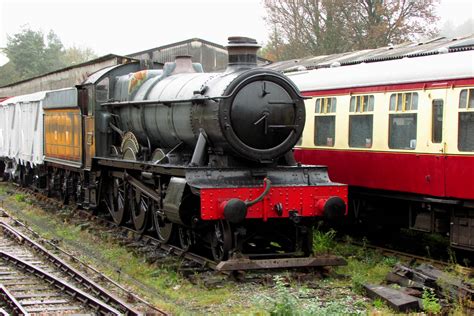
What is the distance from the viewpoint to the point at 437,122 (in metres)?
10.1

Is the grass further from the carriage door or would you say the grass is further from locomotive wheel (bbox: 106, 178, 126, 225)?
the carriage door

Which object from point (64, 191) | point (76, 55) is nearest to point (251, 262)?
point (64, 191)

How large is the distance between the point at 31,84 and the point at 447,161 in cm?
2972

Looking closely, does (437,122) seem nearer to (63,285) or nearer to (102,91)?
(63,285)

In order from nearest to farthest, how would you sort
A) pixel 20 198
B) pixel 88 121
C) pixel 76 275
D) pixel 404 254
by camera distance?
pixel 76 275
pixel 404 254
pixel 88 121
pixel 20 198

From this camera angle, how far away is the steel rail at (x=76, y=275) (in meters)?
7.81

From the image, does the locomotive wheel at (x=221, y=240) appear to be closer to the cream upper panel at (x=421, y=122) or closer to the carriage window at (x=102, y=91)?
the cream upper panel at (x=421, y=122)

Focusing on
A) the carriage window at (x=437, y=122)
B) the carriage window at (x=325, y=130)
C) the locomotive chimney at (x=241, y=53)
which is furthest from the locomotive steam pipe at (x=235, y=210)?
the carriage window at (x=325, y=130)

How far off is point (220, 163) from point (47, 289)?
9.68 feet

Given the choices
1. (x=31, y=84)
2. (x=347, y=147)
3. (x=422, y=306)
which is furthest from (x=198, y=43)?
(x=422, y=306)

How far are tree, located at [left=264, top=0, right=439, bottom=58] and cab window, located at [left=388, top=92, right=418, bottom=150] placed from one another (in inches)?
901

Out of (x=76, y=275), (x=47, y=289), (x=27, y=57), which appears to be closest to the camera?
(x=47, y=289)

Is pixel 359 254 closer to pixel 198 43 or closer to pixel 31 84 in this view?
pixel 198 43

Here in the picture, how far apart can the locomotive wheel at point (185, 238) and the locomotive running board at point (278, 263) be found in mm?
1594
